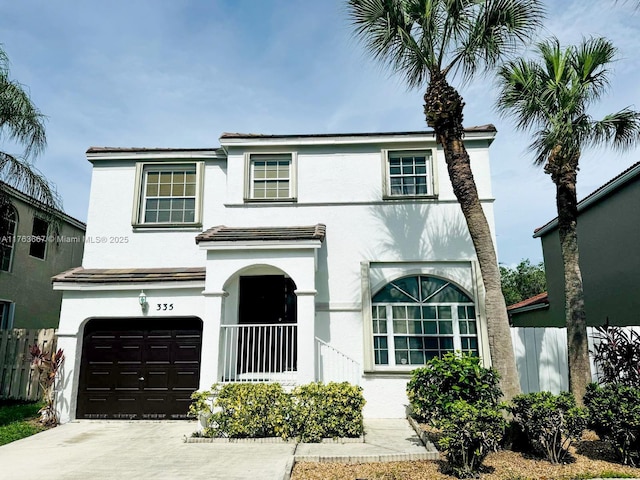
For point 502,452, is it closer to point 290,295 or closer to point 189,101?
point 290,295

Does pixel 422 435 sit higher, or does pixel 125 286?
pixel 125 286

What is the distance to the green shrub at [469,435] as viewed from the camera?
21.2ft

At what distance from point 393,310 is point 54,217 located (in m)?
9.53

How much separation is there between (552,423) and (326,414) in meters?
4.07

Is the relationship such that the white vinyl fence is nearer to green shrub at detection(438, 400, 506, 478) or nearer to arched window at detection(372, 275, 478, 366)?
arched window at detection(372, 275, 478, 366)

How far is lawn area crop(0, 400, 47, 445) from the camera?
31.1 feet

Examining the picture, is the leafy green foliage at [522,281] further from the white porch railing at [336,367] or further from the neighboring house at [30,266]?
the neighboring house at [30,266]

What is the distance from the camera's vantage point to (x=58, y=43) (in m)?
11.1

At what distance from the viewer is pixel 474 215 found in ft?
29.1

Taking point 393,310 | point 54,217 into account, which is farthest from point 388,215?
point 54,217

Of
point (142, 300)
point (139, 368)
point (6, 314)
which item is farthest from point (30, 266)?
point (139, 368)

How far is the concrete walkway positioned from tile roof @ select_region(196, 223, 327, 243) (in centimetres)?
441

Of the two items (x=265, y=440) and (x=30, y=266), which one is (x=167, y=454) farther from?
(x=30, y=266)

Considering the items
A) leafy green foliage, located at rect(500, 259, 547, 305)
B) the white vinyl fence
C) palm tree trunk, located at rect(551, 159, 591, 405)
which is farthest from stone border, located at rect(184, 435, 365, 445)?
leafy green foliage, located at rect(500, 259, 547, 305)
